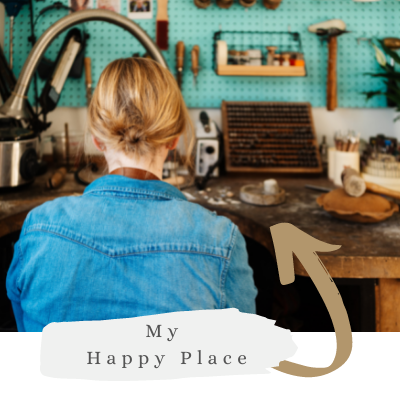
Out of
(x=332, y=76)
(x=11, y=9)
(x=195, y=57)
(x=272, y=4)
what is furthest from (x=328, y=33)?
(x=11, y=9)

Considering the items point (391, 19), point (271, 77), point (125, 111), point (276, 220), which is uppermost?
point (391, 19)

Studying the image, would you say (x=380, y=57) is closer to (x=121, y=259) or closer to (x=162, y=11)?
(x=162, y=11)

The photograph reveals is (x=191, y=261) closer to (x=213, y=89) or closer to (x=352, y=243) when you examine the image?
(x=352, y=243)

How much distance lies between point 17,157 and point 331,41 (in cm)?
165

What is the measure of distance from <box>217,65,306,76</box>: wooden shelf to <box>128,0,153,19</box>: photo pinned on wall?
20.6 inches

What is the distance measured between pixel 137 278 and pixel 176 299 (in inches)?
2.7

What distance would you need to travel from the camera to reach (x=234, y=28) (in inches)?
84.2

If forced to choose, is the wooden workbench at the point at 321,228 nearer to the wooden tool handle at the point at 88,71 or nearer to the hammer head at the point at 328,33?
the wooden tool handle at the point at 88,71

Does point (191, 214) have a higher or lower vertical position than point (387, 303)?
higher

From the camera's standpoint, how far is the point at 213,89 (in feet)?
7.18

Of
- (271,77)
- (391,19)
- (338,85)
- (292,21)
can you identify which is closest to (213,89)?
(271,77)

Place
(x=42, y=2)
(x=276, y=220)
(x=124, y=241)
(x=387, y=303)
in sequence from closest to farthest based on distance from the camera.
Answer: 1. (x=124, y=241)
2. (x=387, y=303)
3. (x=276, y=220)
4. (x=42, y=2)

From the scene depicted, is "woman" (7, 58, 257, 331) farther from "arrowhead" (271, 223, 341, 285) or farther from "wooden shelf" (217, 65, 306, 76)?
"wooden shelf" (217, 65, 306, 76)

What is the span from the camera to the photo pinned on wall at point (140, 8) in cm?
212
